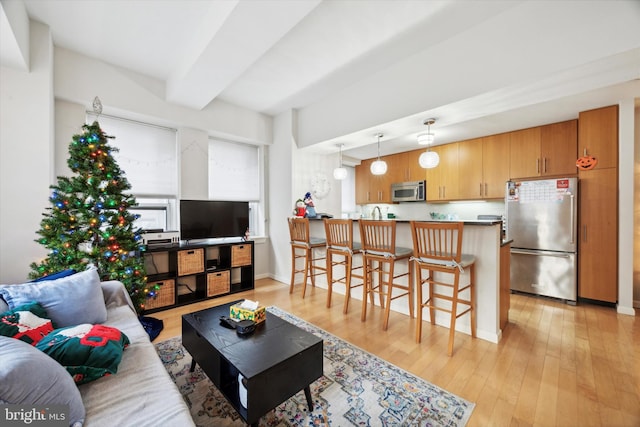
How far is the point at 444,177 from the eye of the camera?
187 inches

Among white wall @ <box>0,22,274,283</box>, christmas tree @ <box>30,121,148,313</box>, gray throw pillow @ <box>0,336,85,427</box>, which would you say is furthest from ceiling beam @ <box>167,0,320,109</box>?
gray throw pillow @ <box>0,336,85,427</box>

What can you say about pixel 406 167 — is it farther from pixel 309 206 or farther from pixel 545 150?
pixel 309 206

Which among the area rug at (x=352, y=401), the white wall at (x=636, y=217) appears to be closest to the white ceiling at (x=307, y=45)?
the white wall at (x=636, y=217)

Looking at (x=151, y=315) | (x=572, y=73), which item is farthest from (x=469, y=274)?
(x=151, y=315)

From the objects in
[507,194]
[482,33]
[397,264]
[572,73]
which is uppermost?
[482,33]

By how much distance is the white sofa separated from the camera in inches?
37.4

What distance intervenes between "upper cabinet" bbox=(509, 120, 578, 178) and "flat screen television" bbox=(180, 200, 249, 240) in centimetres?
426

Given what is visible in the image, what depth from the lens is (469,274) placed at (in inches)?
96.2

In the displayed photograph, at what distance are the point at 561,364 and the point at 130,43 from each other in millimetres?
4818

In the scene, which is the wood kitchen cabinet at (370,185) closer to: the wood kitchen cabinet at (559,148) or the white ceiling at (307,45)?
the white ceiling at (307,45)

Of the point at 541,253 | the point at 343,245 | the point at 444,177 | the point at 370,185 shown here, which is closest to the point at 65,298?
the point at 343,245

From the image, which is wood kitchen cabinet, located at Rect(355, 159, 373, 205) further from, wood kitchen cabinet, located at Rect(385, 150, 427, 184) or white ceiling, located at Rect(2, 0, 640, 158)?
white ceiling, located at Rect(2, 0, 640, 158)

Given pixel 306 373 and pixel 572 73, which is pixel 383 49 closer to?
pixel 572 73

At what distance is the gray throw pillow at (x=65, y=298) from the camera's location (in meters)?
1.51
